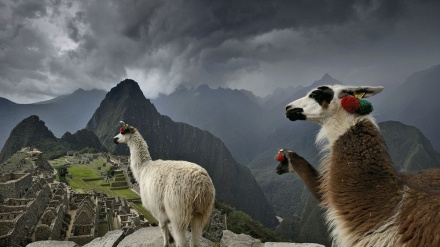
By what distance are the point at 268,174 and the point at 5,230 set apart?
139 metres

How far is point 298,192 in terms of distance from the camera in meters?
113

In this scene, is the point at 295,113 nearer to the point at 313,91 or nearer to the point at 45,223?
the point at 313,91

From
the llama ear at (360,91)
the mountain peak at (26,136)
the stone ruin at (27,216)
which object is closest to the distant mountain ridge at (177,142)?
the mountain peak at (26,136)

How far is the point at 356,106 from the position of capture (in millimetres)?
1780

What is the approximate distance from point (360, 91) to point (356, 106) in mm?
297

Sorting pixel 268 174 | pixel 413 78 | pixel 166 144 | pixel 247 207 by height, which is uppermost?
pixel 413 78

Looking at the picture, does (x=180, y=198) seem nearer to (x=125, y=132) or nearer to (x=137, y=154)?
(x=137, y=154)

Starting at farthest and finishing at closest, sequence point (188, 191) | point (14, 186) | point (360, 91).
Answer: point (14, 186) < point (188, 191) < point (360, 91)

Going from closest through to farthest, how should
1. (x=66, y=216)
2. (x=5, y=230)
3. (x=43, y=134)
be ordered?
(x=5, y=230)
(x=66, y=216)
(x=43, y=134)

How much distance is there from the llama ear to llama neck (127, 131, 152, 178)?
342 centimetres

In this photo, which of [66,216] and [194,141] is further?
[194,141]

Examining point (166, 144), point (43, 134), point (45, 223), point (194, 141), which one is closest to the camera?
point (45, 223)

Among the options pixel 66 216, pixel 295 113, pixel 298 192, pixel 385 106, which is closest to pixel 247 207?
pixel 298 192

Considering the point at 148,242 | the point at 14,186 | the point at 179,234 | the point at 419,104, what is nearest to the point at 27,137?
the point at 14,186
